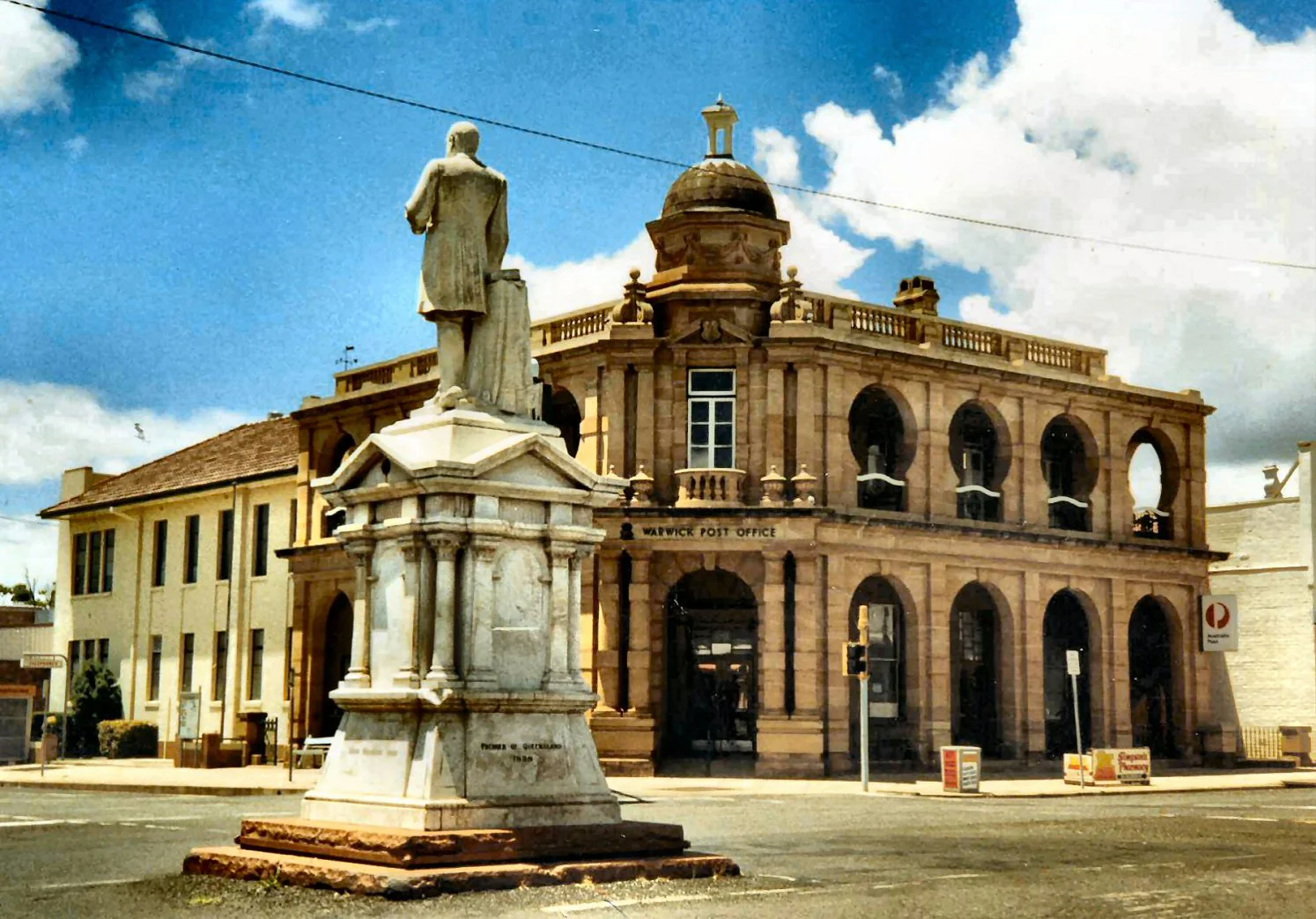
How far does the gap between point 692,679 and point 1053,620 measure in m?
11.0

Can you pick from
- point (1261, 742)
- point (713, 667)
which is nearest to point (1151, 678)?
point (1261, 742)

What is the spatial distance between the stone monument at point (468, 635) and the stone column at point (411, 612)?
0.05 feet

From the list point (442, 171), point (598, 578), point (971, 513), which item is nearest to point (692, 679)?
point (598, 578)

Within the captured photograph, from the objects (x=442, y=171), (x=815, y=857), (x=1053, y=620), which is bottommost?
(x=815, y=857)

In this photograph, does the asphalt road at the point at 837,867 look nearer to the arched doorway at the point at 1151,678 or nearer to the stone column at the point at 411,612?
the stone column at the point at 411,612

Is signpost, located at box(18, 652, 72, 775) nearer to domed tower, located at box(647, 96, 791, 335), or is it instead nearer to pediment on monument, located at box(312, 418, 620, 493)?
domed tower, located at box(647, 96, 791, 335)

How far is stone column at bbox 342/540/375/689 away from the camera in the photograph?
45.5 feet

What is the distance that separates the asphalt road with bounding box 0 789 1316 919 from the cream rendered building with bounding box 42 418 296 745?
22.8 m

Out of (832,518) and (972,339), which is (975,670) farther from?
(972,339)

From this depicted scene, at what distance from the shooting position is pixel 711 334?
121 ft

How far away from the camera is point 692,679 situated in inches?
1494

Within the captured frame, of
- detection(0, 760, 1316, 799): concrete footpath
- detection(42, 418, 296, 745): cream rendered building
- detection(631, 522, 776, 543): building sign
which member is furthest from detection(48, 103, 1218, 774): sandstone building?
detection(42, 418, 296, 745): cream rendered building

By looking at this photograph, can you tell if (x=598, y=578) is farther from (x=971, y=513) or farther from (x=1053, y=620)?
(x=1053, y=620)

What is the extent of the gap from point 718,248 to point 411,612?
25715mm
